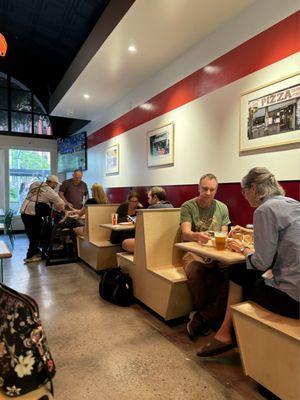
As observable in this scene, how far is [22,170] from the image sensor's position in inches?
313

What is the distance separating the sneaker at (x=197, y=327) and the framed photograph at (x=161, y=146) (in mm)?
2181

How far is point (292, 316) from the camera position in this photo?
4.98ft

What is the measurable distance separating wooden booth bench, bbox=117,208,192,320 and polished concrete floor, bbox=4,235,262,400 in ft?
0.52

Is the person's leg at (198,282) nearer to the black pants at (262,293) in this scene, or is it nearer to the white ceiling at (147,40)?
the black pants at (262,293)

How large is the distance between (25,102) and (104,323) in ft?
23.7

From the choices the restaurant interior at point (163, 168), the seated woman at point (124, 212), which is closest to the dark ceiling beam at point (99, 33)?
the restaurant interior at point (163, 168)

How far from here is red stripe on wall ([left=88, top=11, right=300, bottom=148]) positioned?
233 centimetres

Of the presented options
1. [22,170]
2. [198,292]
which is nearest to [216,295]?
[198,292]

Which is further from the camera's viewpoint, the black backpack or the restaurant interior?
the black backpack

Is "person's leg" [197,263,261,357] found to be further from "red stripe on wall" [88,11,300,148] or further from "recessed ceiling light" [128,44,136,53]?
"recessed ceiling light" [128,44,136,53]

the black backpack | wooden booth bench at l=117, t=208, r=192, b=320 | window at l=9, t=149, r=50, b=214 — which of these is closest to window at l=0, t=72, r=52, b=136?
window at l=9, t=149, r=50, b=214

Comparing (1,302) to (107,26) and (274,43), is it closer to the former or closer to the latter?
(274,43)

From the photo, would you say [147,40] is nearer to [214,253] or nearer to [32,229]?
[214,253]

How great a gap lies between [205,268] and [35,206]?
10.5 feet
